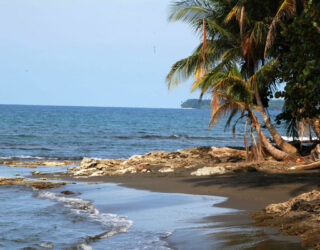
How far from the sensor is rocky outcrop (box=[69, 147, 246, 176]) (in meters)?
16.7

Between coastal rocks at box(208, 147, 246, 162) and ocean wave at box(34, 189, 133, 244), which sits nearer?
ocean wave at box(34, 189, 133, 244)

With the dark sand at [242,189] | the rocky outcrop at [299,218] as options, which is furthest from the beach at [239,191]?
the rocky outcrop at [299,218]

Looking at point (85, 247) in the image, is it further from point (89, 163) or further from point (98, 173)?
point (89, 163)

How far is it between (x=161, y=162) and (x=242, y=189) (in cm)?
755

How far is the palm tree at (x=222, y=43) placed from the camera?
16469 millimetres

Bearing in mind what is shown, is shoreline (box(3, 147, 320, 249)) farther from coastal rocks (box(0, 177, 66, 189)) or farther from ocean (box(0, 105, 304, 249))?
coastal rocks (box(0, 177, 66, 189))

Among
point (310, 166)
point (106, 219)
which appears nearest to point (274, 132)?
point (310, 166)

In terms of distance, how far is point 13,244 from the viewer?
7.29 m

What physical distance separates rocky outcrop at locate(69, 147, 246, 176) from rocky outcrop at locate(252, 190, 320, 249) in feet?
26.2

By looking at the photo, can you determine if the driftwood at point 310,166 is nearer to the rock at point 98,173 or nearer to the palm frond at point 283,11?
the palm frond at point 283,11

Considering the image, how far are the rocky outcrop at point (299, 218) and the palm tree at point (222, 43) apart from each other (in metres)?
8.70

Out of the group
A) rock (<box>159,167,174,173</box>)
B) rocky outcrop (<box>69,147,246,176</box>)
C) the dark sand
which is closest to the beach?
the dark sand

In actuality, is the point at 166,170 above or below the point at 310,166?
below

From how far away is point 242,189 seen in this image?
11.4 meters
